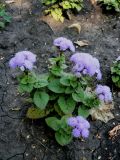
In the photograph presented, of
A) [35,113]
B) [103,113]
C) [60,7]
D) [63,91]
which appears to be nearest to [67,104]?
[63,91]

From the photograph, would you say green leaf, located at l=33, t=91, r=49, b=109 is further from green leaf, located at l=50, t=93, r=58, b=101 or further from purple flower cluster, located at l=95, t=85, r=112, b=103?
purple flower cluster, located at l=95, t=85, r=112, b=103

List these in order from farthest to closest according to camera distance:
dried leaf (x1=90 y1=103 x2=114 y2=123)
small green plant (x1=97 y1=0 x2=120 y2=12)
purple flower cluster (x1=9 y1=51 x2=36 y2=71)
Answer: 1. small green plant (x1=97 y1=0 x2=120 y2=12)
2. dried leaf (x1=90 y1=103 x2=114 y2=123)
3. purple flower cluster (x1=9 y1=51 x2=36 y2=71)

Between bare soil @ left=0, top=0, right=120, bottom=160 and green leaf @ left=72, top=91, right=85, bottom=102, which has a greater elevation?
green leaf @ left=72, top=91, right=85, bottom=102

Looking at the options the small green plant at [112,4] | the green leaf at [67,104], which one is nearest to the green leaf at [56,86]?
the green leaf at [67,104]

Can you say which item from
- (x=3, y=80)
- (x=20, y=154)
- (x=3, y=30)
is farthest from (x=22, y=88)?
(x=3, y=30)

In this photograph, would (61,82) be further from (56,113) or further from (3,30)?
(3,30)

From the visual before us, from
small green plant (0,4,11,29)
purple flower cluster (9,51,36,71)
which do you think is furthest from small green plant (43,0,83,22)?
purple flower cluster (9,51,36,71)

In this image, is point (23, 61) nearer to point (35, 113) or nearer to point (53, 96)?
point (53, 96)
